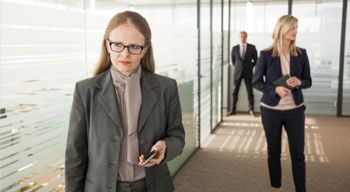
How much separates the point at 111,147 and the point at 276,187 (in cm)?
227

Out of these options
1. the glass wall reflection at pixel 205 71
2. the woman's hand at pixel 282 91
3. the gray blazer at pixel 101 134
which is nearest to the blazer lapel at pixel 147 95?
the gray blazer at pixel 101 134

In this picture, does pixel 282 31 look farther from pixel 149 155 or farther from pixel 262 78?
pixel 149 155

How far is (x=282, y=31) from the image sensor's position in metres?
2.84

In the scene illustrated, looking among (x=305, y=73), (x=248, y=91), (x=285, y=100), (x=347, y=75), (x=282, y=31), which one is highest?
(x=282, y=31)

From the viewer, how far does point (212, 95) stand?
5.85m

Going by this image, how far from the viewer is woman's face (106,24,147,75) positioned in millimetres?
1325

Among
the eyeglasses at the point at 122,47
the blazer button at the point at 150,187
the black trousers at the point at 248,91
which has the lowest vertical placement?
the black trousers at the point at 248,91

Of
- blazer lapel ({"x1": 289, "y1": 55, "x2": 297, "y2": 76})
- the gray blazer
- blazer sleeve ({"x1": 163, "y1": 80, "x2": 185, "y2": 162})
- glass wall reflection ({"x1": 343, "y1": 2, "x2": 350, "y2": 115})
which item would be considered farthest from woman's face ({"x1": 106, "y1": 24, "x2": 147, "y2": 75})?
glass wall reflection ({"x1": 343, "y1": 2, "x2": 350, "y2": 115})

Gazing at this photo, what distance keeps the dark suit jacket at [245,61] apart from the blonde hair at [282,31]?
3986 mm

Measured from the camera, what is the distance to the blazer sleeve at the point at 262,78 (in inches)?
115

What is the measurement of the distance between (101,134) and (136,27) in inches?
16.4

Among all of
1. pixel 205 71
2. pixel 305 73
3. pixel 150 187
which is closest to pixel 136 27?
pixel 150 187

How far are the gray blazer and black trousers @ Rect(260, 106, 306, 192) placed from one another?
1687mm

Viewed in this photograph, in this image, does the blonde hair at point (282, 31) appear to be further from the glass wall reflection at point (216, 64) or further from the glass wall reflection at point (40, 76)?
the glass wall reflection at point (216, 64)
